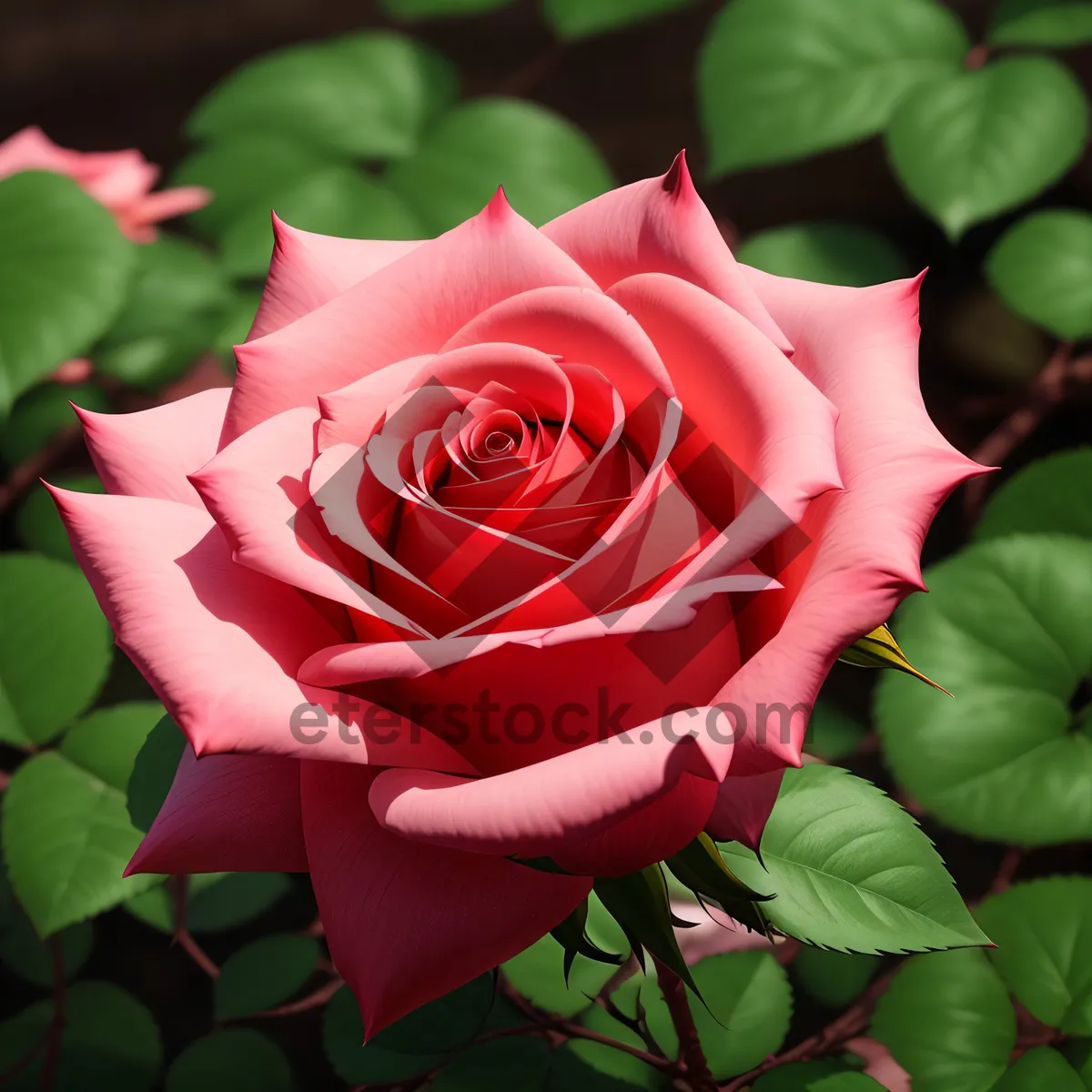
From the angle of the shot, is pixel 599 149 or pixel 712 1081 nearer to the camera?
pixel 712 1081

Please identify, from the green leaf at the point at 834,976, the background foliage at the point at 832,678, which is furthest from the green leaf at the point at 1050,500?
the green leaf at the point at 834,976

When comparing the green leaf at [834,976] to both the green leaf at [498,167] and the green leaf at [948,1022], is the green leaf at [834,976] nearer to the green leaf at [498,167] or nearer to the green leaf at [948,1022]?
the green leaf at [948,1022]

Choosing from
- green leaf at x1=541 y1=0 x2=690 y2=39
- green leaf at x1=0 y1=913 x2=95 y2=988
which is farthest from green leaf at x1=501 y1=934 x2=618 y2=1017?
green leaf at x1=541 y1=0 x2=690 y2=39

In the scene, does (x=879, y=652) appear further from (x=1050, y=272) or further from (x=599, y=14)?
(x=599, y=14)

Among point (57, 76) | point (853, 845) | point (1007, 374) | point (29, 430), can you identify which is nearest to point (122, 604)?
point (853, 845)

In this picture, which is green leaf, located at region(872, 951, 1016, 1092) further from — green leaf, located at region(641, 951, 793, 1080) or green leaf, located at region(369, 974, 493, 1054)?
green leaf, located at region(369, 974, 493, 1054)

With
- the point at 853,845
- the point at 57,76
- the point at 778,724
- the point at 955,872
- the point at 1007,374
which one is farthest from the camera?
the point at 57,76

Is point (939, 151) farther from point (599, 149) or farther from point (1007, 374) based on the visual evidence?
point (599, 149)

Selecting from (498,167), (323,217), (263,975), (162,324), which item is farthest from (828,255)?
(263,975)
